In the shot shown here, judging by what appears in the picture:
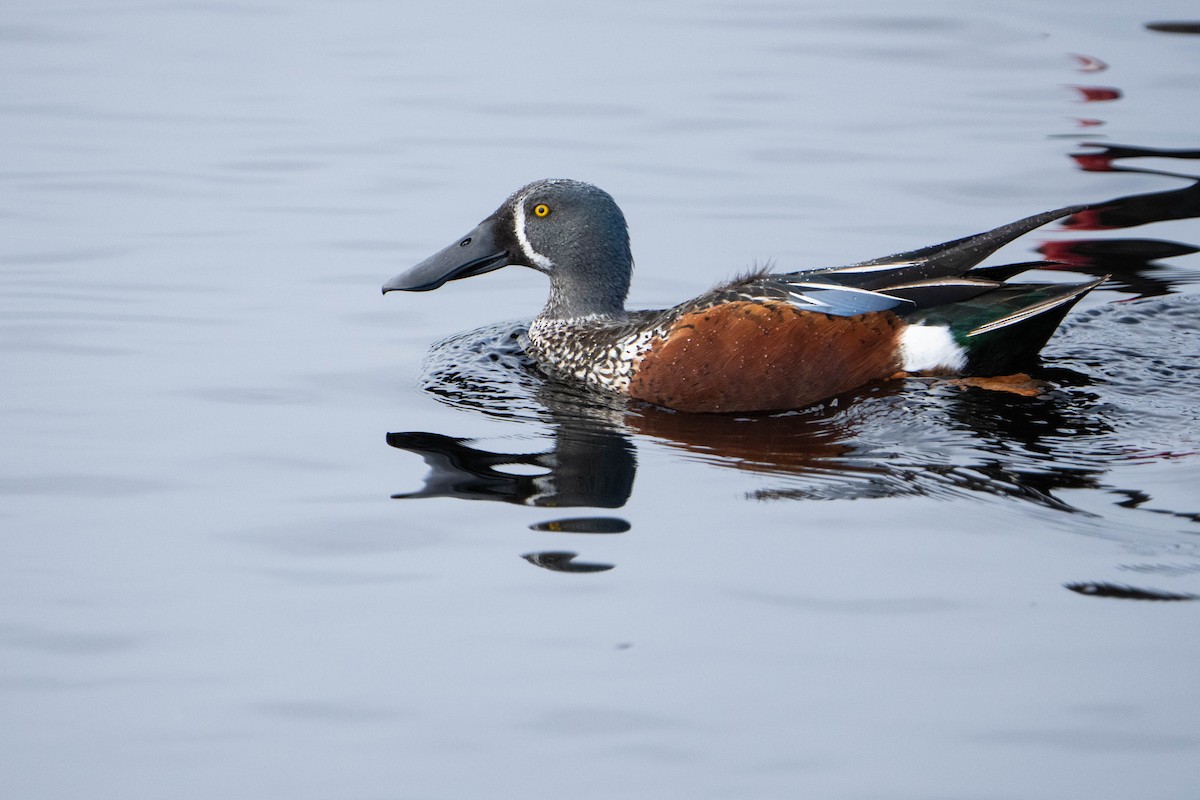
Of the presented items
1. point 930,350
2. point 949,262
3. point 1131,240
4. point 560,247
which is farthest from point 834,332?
point 1131,240

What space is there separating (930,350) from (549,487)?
2046 millimetres

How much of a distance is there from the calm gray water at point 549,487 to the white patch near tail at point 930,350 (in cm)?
16

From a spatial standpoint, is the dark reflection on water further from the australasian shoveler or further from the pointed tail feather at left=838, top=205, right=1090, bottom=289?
the pointed tail feather at left=838, top=205, right=1090, bottom=289

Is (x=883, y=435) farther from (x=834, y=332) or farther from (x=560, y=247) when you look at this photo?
(x=560, y=247)

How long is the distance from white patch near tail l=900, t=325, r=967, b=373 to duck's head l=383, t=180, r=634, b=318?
1466 mm

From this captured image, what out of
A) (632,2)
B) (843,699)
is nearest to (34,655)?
(843,699)

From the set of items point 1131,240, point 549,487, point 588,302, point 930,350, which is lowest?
point 549,487

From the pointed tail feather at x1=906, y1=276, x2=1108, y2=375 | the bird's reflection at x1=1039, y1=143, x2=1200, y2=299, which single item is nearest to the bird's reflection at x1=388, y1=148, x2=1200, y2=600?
the pointed tail feather at x1=906, y1=276, x2=1108, y2=375

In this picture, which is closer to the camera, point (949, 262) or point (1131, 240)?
point (949, 262)

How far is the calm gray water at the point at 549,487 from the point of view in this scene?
408 cm

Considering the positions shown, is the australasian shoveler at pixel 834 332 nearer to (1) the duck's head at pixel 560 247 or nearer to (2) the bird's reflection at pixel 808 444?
(2) the bird's reflection at pixel 808 444

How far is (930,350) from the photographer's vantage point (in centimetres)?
691

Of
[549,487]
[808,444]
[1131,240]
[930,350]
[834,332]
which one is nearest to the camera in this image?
[549,487]

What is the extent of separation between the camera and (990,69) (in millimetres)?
13117
